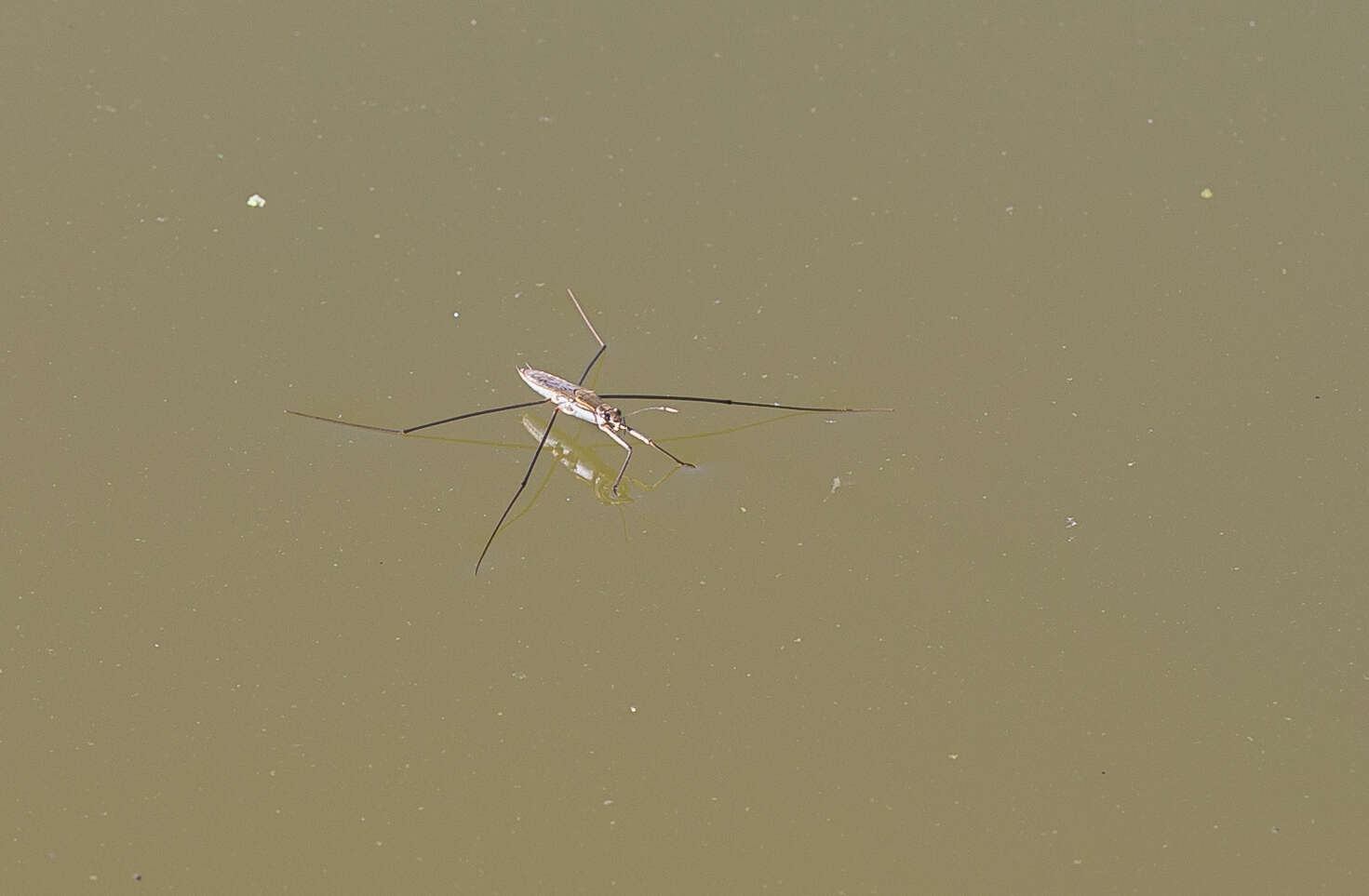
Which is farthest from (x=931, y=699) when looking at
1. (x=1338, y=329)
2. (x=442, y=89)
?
(x=442, y=89)

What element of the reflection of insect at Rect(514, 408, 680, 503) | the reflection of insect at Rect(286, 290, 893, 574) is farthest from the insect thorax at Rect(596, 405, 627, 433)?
the reflection of insect at Rect(514, 408, 680, 503)

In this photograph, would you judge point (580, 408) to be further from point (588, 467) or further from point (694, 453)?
point (694, 453)

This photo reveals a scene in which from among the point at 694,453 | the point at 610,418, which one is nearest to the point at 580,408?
the point at 610,418

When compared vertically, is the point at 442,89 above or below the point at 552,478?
above

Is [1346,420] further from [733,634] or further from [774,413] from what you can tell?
[733,634]

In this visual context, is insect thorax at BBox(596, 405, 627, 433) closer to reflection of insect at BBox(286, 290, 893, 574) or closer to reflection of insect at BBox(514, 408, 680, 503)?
reflection of insect at BBox(286, 290, 893, 574)

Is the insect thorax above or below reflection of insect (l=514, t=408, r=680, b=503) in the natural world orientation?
above
